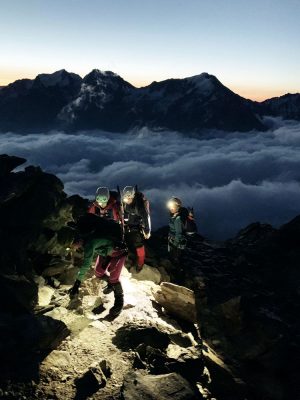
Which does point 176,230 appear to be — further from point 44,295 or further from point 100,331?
point 100,331

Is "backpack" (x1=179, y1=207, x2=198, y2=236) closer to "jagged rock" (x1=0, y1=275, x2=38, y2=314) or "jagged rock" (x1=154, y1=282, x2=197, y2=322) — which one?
"jagged rock" (x1=154, y1=282, x2=197, y2=322)

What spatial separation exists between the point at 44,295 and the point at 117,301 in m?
1.87

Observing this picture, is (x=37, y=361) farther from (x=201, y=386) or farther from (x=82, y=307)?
(x=201, y=386)

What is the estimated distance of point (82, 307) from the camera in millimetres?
9109

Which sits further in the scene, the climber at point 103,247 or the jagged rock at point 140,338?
the climber at point 103,247

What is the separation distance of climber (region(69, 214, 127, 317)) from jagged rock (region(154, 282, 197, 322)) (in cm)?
163

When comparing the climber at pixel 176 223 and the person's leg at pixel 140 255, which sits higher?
the climber at pixel 176 223

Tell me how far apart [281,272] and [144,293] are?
23.8m

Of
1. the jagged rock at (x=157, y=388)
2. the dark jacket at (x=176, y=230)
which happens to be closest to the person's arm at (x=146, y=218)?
the dark jacket at (x=176, y=230)

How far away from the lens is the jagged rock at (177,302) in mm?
9867

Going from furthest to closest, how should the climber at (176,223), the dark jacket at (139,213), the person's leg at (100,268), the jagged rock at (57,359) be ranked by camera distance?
the climber at (176,223) → the dark jacket at (139,213) → the person's leg at (100,268) → the jagged rock at (57,359)

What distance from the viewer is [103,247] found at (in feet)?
27.4

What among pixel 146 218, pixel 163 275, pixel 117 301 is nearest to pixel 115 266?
pixel 117 301

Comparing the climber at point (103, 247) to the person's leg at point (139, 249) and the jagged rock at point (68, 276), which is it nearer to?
the jagged rock at point (68, 276)
